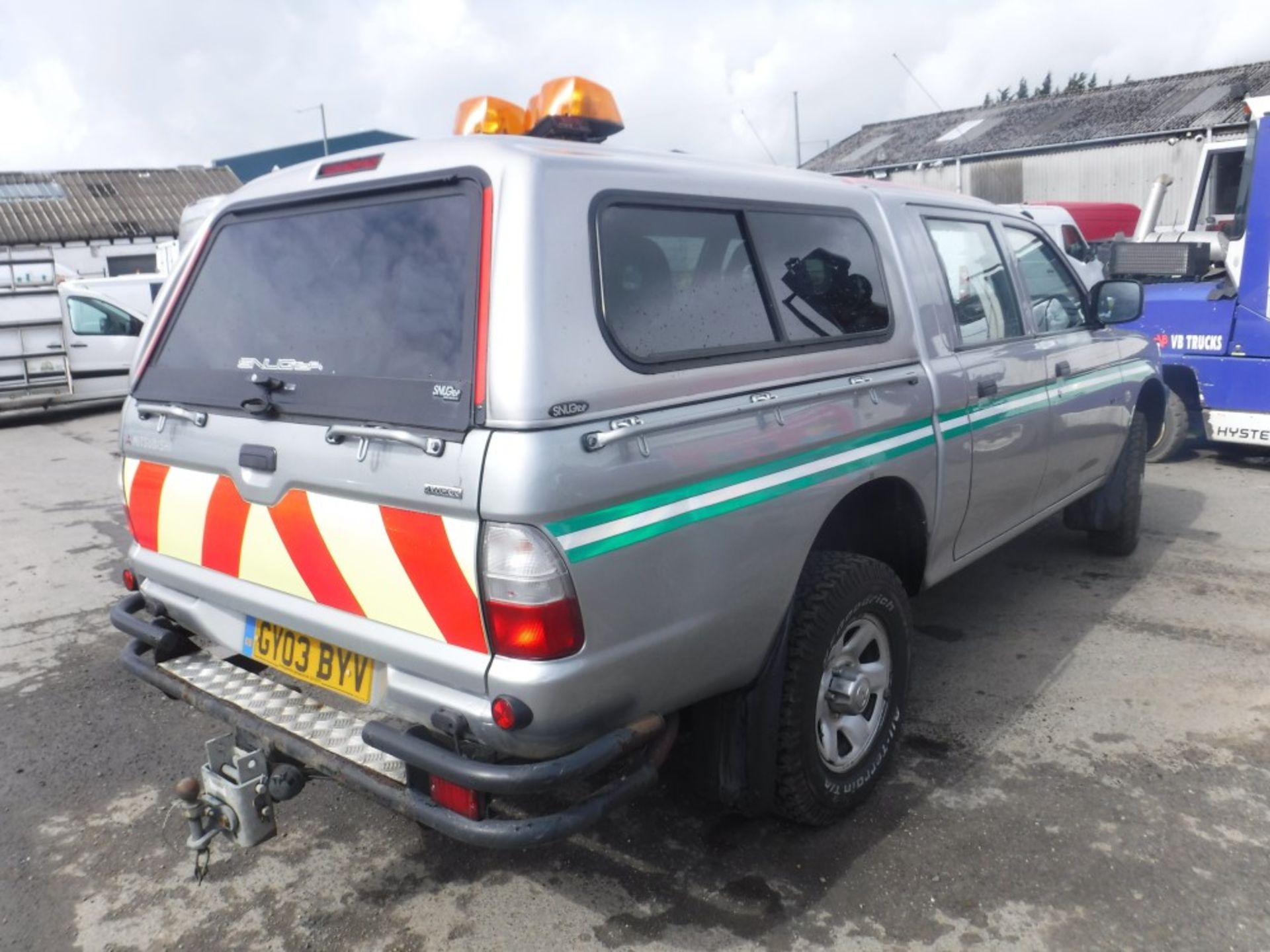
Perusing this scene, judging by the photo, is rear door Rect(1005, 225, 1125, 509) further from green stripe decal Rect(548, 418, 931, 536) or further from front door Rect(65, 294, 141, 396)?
front door Rect(65, 294, 141, 396)

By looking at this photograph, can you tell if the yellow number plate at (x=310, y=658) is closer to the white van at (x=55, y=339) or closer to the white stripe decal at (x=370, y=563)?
the white stripe decal at (x=370, y=563)

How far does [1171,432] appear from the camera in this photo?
306 inches

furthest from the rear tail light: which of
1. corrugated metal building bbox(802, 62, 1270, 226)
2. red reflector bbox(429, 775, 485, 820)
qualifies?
corrugated metal building bbox(802, 62, 1270, 226)

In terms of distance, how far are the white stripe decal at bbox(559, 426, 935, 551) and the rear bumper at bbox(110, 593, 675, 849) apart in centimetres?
50

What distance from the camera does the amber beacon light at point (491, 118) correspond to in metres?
3.05

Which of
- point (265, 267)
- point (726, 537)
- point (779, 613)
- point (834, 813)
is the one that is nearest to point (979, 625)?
point (834, 813)

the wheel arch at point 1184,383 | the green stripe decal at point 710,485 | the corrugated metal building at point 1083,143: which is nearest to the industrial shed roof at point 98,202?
the corrugated metal building at point 1083,143

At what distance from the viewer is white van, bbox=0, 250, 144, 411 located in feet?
40.5

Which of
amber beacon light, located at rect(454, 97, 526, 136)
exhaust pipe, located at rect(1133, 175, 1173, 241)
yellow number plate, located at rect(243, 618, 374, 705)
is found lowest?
yellow number plate, located at rect(243, 618, 374, 705)

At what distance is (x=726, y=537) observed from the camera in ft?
8.49

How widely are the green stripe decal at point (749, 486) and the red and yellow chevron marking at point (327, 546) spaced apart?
0.28m

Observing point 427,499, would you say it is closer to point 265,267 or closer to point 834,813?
A: point 265,267

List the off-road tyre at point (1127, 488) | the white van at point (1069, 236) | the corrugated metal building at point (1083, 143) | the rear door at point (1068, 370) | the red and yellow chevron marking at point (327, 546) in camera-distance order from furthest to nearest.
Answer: the corrugated metal building at point (1083, 143) → the white van at point (1069, 236) → the off-road tyre at point (1127, 488) → the rear door at point (1068, 370) → the red and yellow chevron marking at point (327, 546)

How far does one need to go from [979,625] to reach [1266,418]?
3715 millimetres
